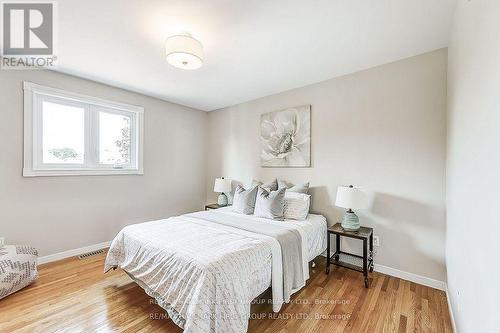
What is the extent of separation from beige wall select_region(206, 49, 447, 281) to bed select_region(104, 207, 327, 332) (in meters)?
0.84

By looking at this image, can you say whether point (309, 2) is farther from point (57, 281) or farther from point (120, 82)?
point (57, 281)

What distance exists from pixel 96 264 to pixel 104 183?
1.18 meters

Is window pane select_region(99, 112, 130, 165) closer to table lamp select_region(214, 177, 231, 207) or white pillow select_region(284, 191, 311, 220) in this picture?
table lamp select_region(214, 177, 231, 207)

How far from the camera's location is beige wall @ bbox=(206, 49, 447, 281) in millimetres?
2312

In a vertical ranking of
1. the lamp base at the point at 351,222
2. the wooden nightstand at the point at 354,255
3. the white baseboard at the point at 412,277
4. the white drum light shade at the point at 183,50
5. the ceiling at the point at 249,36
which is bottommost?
the white baseboard at the point at 412,277

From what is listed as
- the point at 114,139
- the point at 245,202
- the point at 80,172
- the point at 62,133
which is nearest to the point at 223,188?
the point at 245,202

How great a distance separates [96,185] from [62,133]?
2.78 feet

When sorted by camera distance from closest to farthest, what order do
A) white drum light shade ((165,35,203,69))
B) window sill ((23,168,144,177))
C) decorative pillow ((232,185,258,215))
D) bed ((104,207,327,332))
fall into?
bed ((104,207,327,332)) → white drum light shade ((165,35,203,69)) → window sill ((23,168,144,177)) → decorative pillow ((232,185,258,215))

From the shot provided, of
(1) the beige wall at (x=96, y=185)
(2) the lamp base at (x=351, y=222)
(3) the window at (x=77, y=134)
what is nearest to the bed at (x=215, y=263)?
(2) the lamp base at (x=351, y=222)

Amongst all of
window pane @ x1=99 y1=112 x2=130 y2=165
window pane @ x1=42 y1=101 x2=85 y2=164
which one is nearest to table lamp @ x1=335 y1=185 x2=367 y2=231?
window pane @ x1=99 y1=112 x2=130 y2=165

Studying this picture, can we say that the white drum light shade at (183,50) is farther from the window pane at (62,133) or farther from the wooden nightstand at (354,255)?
the wooden nightstand at (354,255)

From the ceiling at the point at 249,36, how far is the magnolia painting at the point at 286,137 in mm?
552

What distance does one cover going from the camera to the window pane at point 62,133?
9.50 feet

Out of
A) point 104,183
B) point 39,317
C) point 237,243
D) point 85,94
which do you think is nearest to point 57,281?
point 39,317
